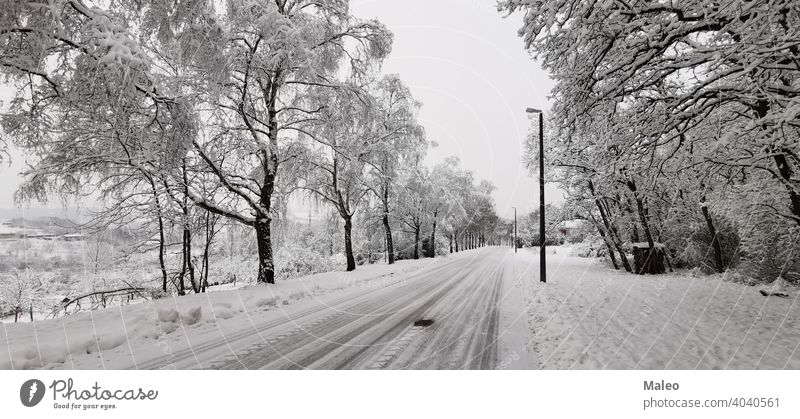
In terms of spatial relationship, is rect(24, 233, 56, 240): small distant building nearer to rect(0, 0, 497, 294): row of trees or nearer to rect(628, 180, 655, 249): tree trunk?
rect(0, 0, 497, 294): row of trees

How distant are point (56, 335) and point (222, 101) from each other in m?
5.45

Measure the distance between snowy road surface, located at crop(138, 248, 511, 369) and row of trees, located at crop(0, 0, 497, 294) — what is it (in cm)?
311

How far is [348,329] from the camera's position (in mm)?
4902

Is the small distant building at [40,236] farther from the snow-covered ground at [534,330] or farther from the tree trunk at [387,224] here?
the tree trunk at [387,224]

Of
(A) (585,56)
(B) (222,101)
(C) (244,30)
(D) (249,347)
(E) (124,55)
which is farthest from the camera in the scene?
(B) (222,101)
